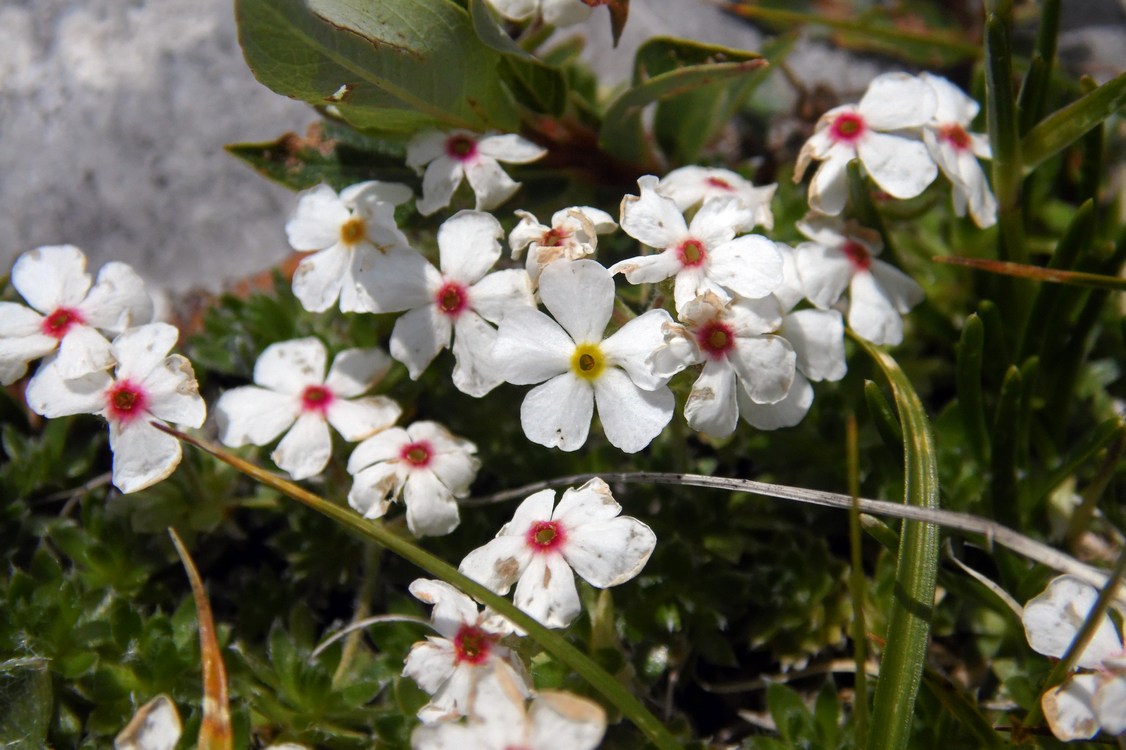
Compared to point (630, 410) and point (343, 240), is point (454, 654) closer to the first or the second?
point (630, 410)

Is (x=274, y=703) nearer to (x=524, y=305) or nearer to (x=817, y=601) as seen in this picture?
(x=524, y=305)

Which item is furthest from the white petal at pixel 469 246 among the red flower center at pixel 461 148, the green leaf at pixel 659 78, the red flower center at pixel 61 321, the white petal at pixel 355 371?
Result: the red flower center at pixel 61 321

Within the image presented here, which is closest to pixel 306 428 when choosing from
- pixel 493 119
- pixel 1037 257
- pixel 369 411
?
pixel 369 411

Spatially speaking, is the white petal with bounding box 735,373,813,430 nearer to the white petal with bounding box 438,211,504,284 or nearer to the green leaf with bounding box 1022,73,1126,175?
the white petal with bounding box 438,211,504,284

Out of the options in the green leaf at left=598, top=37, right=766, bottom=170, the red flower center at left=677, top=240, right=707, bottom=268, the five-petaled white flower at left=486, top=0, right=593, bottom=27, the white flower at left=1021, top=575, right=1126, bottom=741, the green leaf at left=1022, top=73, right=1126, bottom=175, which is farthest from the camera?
the green leaf at left=598, top=37, right=766, bottom=170

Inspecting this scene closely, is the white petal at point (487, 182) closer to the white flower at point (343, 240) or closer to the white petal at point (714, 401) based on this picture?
the white flower at point (343, 240)

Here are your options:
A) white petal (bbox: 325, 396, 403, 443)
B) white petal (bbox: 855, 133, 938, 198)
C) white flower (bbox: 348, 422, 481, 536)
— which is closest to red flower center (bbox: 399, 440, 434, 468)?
white flower (bbox: 348, 422, 481, 536)
